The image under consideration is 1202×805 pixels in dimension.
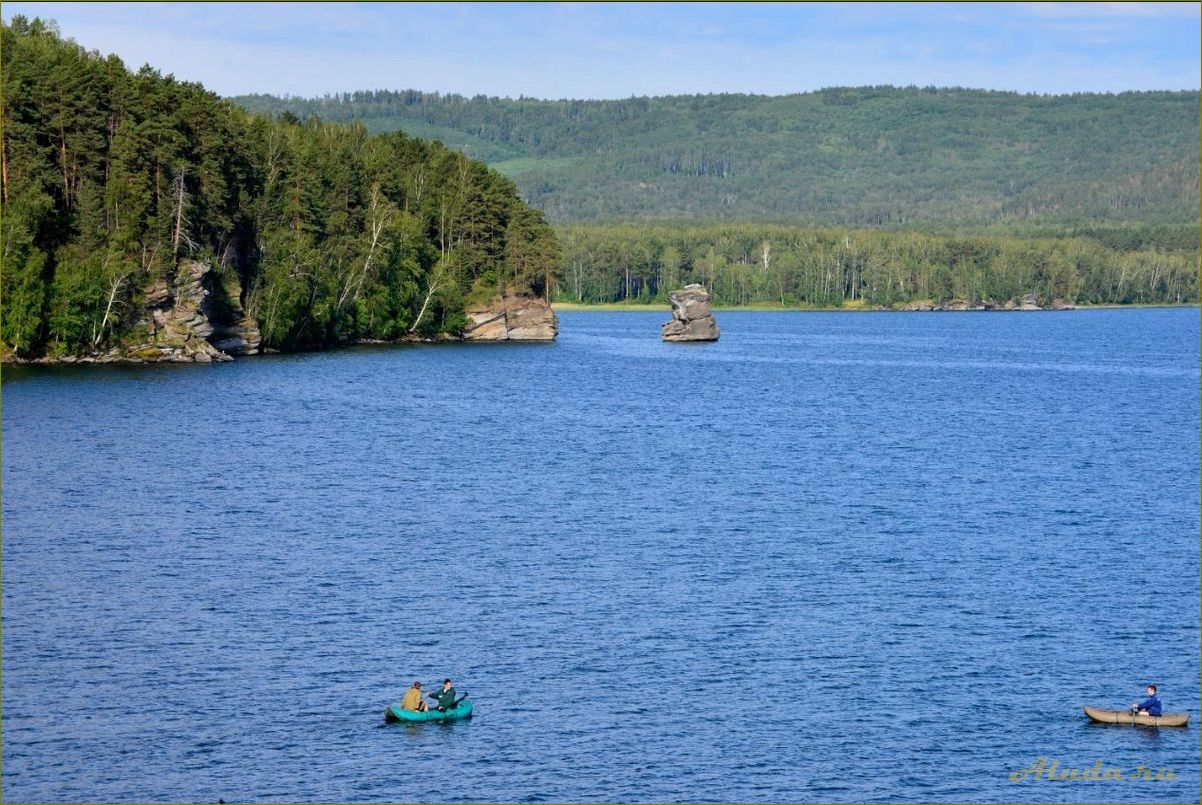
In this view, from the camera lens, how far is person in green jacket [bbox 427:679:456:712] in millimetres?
45688

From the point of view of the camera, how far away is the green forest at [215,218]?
128250 millimetres

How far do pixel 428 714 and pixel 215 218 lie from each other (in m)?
105

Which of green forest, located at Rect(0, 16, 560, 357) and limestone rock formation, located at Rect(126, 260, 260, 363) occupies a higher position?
green forest, located at Rect(0, 16, 560, 357)

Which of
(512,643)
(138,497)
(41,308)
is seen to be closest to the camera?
(512,643)

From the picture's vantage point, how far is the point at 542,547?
225 feet

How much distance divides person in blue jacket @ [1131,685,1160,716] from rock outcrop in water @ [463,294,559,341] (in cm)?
15047

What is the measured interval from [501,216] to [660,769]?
160 m

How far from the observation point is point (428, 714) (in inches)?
1793

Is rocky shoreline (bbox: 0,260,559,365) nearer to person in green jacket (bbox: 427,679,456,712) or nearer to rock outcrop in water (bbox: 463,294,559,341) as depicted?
rock outcrop in water (bbox: 463,294,559,341)

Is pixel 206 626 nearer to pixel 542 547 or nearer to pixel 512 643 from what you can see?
pixel 512 643

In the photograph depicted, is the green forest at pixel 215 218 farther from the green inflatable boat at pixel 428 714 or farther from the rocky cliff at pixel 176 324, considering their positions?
the green inflatable boat at pixel 428 714

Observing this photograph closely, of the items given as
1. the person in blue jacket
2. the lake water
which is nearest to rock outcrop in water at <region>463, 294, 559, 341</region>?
the lake water

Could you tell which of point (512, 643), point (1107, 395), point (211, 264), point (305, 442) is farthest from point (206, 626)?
point (1107, 395)

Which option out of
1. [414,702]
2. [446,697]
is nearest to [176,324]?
[414,702]
